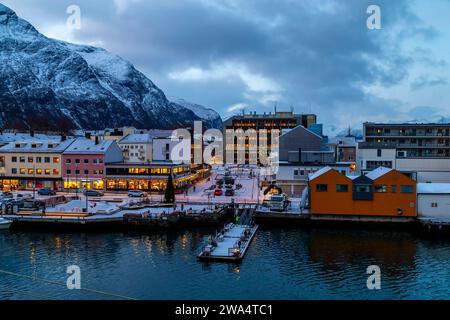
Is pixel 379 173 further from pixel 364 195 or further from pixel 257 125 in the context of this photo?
pixel 257 125

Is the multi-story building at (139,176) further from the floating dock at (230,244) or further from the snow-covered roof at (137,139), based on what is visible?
the snow-covered roof at (137,139)

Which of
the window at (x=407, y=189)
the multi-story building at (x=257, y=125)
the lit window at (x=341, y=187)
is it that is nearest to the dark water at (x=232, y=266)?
the window at (x=407, y=189)

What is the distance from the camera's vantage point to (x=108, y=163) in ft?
177

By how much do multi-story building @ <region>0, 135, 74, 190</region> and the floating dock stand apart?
29394 millimetres

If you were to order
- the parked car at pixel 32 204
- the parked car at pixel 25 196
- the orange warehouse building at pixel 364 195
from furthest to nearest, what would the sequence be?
the parked car at pixel 25 196
the parked car at pixel 32 204
the orange warehouse building at pixel 364 195

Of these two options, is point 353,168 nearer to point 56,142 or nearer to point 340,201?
point 340,201

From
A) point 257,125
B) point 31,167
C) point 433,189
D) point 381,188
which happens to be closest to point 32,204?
point 31,167

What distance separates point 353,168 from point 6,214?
44.2 meters

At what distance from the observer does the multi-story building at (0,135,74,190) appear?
178 feet

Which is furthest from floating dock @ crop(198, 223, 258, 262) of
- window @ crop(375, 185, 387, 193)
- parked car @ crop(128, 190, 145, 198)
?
parked car @ crop(128, 190, 145, 198)

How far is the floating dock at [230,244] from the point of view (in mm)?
26750

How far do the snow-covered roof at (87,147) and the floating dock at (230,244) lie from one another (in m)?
26.1

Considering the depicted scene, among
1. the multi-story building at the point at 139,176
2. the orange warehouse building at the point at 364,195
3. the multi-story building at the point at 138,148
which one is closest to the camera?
the orange warehouse building at the point at 364,195
